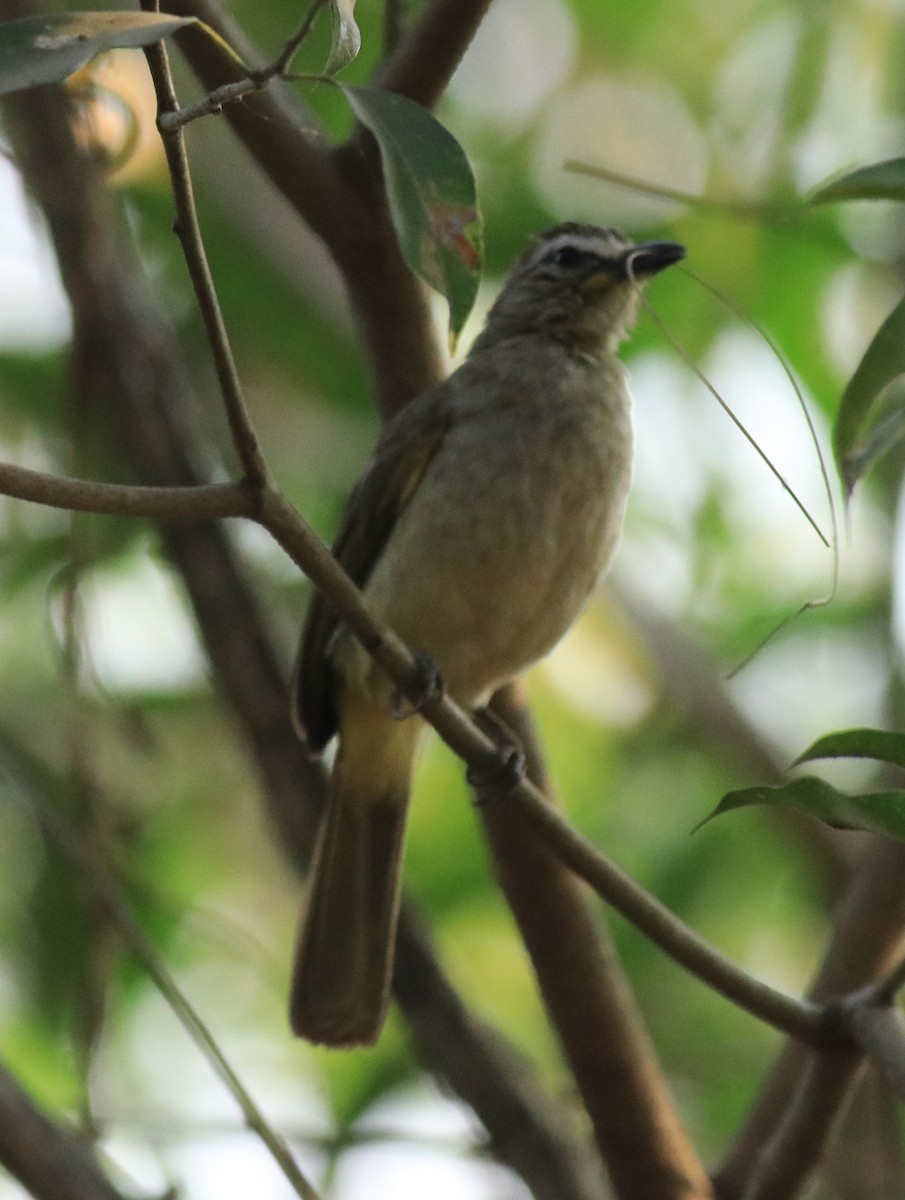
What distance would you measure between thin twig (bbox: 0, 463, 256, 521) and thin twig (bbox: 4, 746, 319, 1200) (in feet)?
3.72

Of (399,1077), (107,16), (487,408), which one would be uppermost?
(107,16)

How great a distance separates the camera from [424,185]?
197 cm

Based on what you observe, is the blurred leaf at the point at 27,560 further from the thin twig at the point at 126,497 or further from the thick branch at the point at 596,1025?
the thin twig at the point at 126,497

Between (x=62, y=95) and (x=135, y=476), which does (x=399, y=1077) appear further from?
(x=62, y=95)

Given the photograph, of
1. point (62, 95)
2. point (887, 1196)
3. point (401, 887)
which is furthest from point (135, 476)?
point (887, 1196)

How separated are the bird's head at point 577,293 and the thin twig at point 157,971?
1.52 meters

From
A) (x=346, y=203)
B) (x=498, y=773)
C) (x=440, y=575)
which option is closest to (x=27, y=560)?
(x=440, y=575)

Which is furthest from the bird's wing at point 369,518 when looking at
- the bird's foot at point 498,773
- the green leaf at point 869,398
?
the green leaf at point 869,398

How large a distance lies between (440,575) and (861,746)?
1.59 m

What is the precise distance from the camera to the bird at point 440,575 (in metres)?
3.56

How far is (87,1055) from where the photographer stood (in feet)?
11.2

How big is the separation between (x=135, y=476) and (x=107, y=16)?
238 cm

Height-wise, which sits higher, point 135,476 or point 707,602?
point 135,476

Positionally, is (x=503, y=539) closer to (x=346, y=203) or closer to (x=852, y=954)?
(x=346, y=203)
